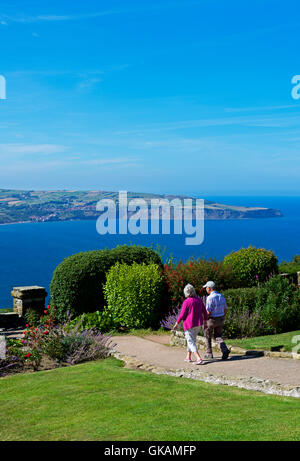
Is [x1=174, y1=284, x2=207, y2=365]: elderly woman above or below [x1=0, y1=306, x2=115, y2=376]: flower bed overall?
above

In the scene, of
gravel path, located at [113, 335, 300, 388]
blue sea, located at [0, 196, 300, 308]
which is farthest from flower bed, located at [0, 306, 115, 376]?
blue sea, located at [0, 196, 300, 308]

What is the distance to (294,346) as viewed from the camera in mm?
10258

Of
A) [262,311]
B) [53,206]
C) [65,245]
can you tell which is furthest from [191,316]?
[53,206]

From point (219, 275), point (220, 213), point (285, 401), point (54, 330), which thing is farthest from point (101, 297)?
point (220, 213)

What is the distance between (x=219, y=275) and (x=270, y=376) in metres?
7.07

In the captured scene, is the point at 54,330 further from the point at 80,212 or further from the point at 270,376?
the point at 80,212

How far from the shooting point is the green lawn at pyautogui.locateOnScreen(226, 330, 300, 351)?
10352 mm

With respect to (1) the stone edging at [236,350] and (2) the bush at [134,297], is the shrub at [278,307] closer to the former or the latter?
(1) the stone edging at [236,350]

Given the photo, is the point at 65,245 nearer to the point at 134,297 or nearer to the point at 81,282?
the point at 81,282

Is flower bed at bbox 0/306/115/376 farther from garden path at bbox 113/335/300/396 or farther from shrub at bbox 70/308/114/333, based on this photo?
shrub at bbox 70/308/114/333

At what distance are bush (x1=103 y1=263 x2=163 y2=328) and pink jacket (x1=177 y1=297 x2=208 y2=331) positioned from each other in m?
4.44

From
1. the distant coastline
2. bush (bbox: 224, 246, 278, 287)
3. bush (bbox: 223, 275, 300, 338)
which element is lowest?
bush (bbox: 223, 275, 300, 338)
